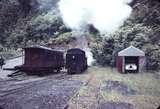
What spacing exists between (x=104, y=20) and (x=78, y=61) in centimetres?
1012

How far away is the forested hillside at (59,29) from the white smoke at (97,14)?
87cm

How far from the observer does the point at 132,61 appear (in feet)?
60.4

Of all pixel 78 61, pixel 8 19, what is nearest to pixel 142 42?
pixel 78 61

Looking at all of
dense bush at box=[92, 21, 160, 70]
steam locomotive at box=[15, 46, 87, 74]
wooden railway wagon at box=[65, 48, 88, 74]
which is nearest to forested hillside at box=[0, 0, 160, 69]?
dense bush at box=[92, 21, 160, 70]

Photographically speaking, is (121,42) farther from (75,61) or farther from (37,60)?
(37,60)

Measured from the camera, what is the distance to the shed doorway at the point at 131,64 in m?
17.7

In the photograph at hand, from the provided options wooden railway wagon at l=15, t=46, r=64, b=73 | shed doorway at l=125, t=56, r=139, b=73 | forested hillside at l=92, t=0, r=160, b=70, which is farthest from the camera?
forested hillside at l=92, t=0, r=160, b=70

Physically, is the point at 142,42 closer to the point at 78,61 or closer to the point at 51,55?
the point at 78,61

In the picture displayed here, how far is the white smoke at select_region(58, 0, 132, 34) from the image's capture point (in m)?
27.0

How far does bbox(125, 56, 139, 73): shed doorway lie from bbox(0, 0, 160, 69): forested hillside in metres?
1.06

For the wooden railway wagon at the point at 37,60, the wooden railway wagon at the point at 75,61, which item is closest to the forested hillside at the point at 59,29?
the wooden railway wagon at the point at 75,61

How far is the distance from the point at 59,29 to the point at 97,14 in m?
6.17

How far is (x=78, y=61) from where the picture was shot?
1869 cm

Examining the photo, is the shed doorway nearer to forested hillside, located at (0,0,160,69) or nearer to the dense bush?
forested hillside, located at (0,0,160,69)
